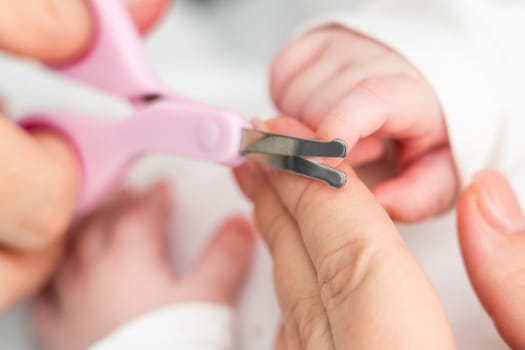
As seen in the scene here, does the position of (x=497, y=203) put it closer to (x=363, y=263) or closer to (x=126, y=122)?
(x=363, y=263)

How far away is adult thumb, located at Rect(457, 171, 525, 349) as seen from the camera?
35 cm

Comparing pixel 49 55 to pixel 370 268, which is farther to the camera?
pixel 49 55

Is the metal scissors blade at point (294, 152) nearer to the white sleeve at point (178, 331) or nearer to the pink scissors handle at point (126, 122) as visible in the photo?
the pink scissors handle at point (126, 122)

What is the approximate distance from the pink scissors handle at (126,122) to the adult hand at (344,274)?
0.15 feet

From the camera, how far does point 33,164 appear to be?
0.41 m

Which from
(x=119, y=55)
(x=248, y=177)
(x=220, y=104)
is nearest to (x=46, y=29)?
(x=119, y=55)

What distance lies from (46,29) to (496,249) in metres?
0.34

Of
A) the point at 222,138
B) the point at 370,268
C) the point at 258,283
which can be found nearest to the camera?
the point at 370,268

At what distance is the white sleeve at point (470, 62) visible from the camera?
43 cm

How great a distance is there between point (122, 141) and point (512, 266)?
0.30 metres

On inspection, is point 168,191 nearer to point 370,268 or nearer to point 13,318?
point 13,318

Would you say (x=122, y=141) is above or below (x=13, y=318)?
above

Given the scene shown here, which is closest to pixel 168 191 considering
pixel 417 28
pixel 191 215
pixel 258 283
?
pixel 191 215

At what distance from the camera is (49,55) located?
45 centimetres
